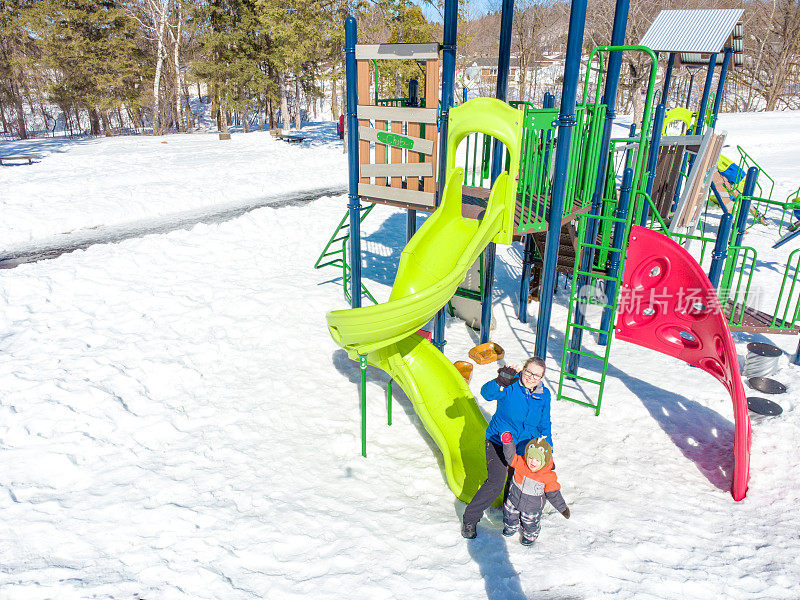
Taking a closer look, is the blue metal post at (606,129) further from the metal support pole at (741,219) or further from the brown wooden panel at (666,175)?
the brown wooden panel at (666,175)

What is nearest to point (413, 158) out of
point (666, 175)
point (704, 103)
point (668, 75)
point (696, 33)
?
point (666, 175)

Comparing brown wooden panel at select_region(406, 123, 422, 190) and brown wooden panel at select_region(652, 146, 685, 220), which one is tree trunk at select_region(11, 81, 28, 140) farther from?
brown wooden panel at select_region(652, 146, 685, 220)

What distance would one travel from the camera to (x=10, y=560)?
343 centimetres

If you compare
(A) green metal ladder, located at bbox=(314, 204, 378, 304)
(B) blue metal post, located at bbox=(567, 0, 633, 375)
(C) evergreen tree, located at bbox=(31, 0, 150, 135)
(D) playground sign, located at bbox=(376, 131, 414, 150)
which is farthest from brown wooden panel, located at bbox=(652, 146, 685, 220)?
(C) evergreen tree, located at bbox=(31, 0, 150, 135)

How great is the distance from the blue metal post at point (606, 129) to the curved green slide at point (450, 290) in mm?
1680

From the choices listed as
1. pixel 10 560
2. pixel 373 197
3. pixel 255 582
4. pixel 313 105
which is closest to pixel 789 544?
pixel 255 582

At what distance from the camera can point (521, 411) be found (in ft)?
12.6

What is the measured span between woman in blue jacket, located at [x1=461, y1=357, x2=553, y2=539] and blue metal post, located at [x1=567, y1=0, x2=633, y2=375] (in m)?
2.60

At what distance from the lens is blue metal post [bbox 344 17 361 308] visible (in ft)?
17.6

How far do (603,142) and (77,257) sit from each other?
28.2ft

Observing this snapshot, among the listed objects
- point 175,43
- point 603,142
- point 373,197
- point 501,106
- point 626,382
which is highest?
point 175,43

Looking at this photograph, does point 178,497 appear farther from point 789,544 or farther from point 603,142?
point 603,142

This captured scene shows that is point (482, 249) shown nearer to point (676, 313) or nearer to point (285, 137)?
point (676, 313)

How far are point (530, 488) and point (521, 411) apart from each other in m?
0.56
